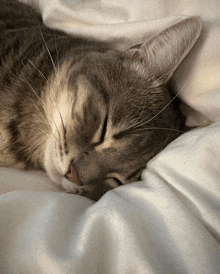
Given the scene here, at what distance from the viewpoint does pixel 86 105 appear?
1114 mm

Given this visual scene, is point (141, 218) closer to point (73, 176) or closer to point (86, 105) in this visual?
point (73, 176)

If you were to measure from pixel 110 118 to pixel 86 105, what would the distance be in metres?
0.12

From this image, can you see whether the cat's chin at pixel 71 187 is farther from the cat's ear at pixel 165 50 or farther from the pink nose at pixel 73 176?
the cat's ear at pixel 165 50

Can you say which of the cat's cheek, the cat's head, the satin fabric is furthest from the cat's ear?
the cat's cheek

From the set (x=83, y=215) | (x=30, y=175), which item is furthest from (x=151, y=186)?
(x=30, y=175)

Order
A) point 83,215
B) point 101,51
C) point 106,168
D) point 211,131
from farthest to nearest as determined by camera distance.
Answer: point 101,51, point 106,168, point 211,131, point 83,215

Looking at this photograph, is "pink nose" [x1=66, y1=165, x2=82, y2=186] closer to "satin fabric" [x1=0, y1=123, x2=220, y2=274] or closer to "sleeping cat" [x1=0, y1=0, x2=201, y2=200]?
"sleeping cat" [x1=0, y1=0, x2=201, y2=200]

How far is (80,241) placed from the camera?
2.27ft

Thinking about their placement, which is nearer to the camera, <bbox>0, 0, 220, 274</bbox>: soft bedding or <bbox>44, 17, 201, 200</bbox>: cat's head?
<bbox>0, 0, 220, 274</bbox>: soft bedding

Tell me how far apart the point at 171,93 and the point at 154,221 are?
778 mm

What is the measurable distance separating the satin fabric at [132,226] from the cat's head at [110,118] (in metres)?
0.20

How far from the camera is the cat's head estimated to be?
3.52 ft

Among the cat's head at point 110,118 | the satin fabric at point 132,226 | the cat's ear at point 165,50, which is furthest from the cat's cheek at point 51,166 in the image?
the cat's ear at point 165,50

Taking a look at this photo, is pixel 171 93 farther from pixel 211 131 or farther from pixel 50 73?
pixel 50 73
